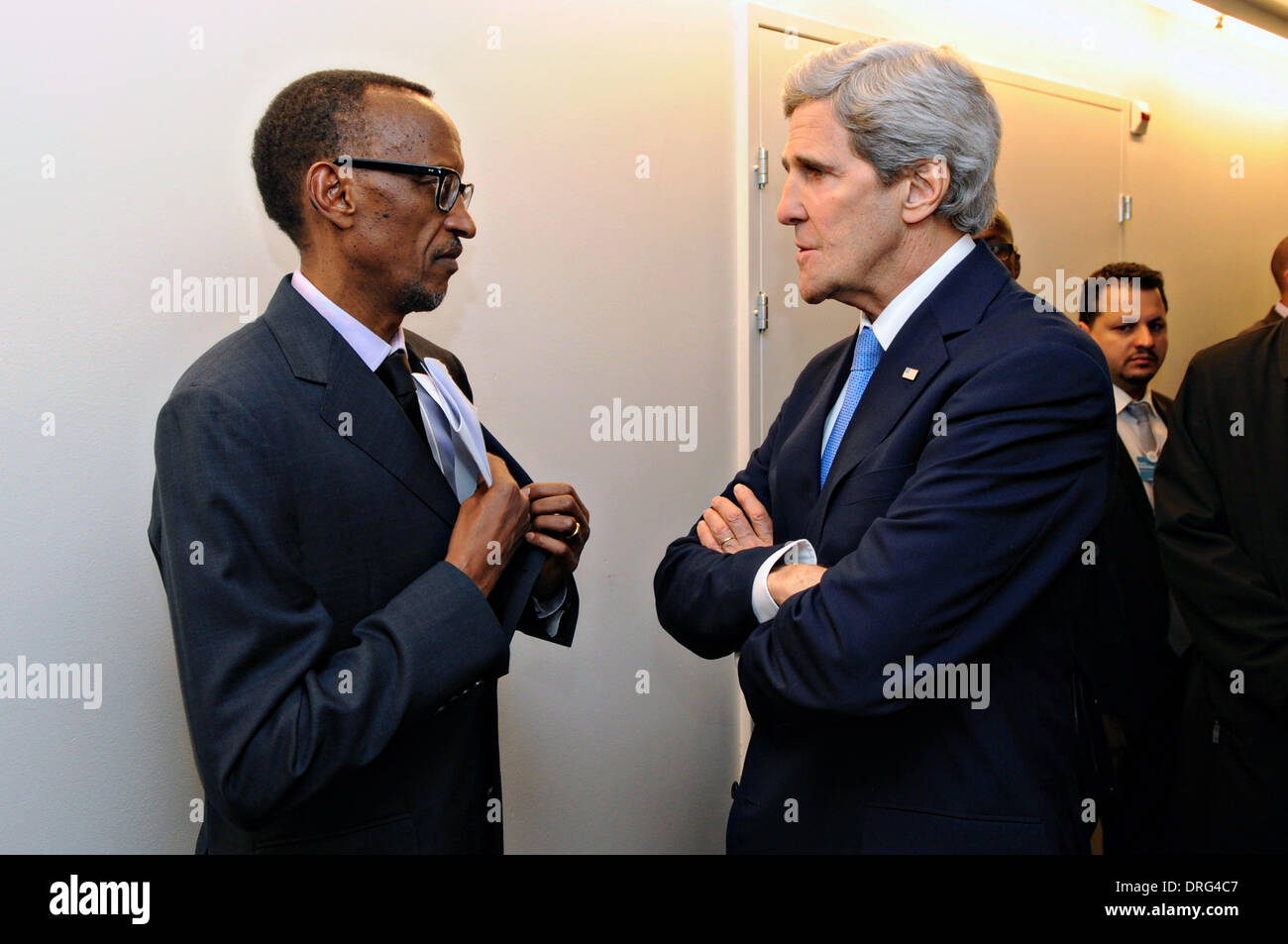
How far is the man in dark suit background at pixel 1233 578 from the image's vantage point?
2619 millimetres

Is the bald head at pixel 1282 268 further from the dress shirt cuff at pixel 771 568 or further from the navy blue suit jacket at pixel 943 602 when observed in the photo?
the dress shirt cuff at pixel 771 568

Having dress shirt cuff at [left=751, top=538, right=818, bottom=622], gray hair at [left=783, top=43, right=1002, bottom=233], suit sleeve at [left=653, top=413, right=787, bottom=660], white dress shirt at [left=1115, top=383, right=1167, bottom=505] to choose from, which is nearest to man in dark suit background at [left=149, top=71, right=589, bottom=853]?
suit sleeve at [left=653, top=413, right=787, bottom=660]

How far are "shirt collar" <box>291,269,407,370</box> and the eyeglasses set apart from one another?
189 mm

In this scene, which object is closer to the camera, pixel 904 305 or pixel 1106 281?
pixel 904 305

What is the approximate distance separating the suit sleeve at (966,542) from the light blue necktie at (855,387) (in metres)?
0.25

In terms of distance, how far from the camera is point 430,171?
163 centimetres

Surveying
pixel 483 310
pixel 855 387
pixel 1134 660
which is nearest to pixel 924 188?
pixel 855 387

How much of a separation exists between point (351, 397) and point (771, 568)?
2.16ft

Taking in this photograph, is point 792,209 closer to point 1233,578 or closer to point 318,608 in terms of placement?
point 318,608

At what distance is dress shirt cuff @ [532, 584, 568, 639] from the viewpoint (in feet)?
6.02

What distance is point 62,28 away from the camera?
1956 millimetres

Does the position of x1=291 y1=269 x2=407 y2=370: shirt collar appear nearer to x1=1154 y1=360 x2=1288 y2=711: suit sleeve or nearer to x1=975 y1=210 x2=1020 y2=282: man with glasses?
x1=975 y1=210 x2=1020 y2=282: man with glasses

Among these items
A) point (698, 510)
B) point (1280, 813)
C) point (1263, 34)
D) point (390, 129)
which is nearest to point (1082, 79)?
point (1263, 34)
